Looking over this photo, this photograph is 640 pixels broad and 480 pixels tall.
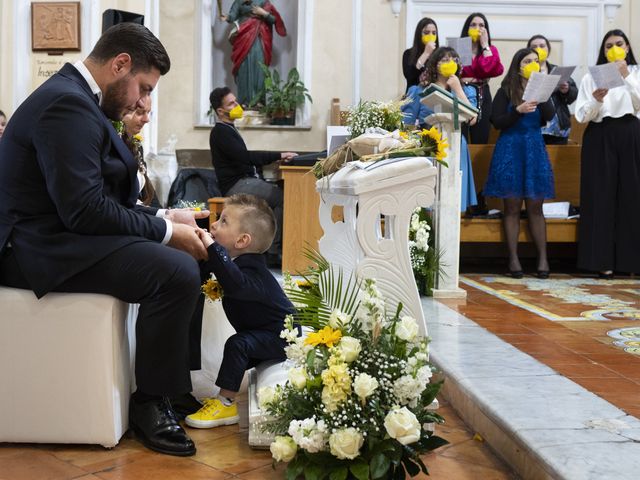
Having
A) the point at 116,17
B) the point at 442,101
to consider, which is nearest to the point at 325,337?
the point at 116,17

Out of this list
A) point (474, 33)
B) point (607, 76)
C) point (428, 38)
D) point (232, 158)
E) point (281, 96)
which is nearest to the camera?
point (607, 76)

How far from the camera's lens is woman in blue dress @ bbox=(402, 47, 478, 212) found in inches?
257

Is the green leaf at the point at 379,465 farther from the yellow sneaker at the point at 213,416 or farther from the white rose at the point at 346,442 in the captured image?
the yellow sneaker at the point at 213,416

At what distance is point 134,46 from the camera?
289 cm

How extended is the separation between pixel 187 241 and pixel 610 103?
5057 millimetres

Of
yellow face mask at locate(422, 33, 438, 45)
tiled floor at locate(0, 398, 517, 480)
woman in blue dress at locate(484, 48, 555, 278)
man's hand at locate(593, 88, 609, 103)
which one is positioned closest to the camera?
tiled floor at locate(0, 398, 517, 480)

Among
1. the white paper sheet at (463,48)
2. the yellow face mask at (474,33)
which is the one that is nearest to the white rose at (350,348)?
the white paper sheet at (463,48)

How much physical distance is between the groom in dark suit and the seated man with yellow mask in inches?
162

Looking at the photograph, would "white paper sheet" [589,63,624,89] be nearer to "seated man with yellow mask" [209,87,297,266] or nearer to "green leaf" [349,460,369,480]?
"seated man with yellow mask" [209,87,297,266]

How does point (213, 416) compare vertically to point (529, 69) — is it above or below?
below

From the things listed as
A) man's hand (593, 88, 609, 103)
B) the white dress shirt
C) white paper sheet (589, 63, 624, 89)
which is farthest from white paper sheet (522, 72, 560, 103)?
the white dress shirt

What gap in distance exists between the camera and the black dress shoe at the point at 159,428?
2797 mm

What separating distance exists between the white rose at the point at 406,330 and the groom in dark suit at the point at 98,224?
2.45 feet

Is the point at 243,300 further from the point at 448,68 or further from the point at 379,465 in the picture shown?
the point at 448,68
